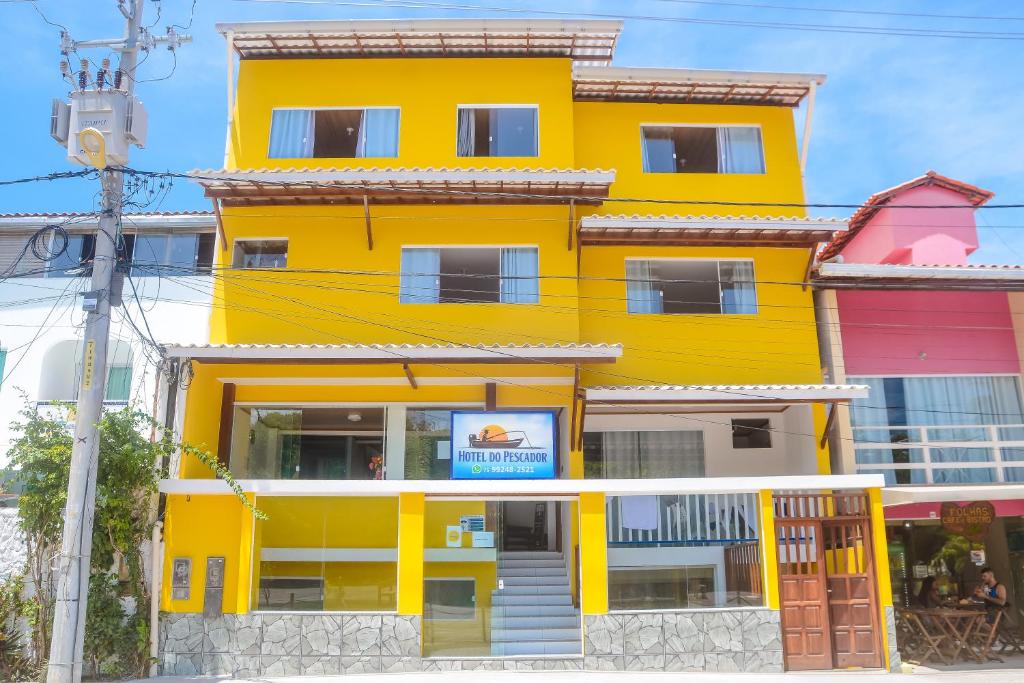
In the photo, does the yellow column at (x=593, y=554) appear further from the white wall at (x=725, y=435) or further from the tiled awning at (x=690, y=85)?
the tiled awning at (x=690, y=85)

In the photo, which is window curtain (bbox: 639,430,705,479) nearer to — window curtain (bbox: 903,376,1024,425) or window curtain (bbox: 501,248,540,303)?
window curtain (bbox: 501,248,540,303)

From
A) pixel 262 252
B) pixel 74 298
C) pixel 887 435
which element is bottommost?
pixel 887 435

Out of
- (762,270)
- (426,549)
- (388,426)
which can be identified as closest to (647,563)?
(426,549)

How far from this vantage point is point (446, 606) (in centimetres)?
1501

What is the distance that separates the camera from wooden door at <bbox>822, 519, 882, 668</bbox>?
1514 cm

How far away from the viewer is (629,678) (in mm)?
14070

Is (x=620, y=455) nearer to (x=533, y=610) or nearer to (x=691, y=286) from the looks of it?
(x=691, y=286)

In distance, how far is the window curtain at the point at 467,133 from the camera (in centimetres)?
1811

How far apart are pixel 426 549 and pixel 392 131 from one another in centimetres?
817

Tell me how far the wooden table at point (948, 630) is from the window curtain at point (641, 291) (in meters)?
7.21

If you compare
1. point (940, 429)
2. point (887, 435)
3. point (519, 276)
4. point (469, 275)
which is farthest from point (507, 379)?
point (940, 429)

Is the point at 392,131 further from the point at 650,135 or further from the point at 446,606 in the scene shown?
the point at 446,606

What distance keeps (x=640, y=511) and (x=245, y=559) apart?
6.51 meters

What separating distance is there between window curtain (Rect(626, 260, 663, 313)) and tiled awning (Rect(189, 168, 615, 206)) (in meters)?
1.65
